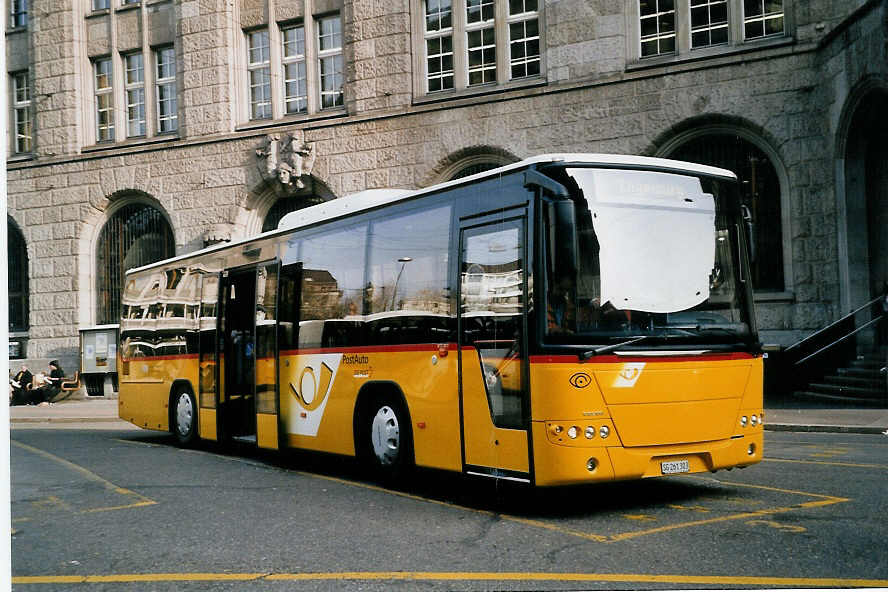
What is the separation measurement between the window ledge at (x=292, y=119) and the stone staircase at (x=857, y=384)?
41.5 feet

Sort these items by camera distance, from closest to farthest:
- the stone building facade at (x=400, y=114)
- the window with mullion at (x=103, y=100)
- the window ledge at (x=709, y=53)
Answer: the stone building facade at (x=400, y=114) < the window ledge at (x=709, y=53) < the window with mullion at (x=103, y=100)

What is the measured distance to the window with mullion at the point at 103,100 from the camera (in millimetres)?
27812

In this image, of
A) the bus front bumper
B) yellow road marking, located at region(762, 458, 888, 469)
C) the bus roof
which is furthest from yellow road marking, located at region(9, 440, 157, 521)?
yellow road marking, located at region(762, 458, 888, 469)

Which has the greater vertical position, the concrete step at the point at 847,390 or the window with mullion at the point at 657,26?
the window with mullion at the point at 657,26

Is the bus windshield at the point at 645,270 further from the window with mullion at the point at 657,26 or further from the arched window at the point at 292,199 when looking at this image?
the arched window at the point at 292,199

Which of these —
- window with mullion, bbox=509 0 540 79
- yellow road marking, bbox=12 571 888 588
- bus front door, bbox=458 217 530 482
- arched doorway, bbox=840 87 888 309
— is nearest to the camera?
yellow road marking, bbox=12 571 888 588

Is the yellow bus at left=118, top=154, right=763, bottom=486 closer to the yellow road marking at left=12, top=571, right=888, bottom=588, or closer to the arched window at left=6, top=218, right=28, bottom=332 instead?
the yellow road marking at left=12, top=571, right=888, bottom=588

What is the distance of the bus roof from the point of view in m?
8.09

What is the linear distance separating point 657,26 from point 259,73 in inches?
417

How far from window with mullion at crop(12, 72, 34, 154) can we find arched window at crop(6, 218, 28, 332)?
233 cm

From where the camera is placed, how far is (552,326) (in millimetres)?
7762

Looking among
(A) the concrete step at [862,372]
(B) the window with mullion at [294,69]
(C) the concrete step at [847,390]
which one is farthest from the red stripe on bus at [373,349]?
(B) the window with mullion at [294,69]

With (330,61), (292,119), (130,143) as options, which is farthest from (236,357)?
(130,143)

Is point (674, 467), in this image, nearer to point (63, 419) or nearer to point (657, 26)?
→ point (657, 26)
